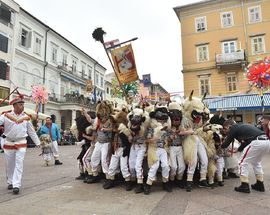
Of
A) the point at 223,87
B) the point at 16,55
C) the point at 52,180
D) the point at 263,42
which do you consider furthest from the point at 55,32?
the point at 52,180

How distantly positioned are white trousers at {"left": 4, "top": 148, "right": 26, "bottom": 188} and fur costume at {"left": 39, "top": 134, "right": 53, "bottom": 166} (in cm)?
406

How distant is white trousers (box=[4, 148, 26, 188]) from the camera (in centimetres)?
517

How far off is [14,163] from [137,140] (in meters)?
2.55

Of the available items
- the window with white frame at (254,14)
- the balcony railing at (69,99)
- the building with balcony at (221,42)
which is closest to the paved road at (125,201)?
the building with balcony at (221,42)

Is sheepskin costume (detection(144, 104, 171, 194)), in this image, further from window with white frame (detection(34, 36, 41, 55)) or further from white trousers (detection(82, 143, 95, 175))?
window with white frame (detection(34, 36, 41, 55))

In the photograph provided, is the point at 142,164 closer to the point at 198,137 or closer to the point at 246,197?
the point at 198,137

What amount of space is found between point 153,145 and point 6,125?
2967 millimetres

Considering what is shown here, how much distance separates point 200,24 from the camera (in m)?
25.7

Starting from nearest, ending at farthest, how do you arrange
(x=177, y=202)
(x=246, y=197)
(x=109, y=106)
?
(x=177, y=202) → (x=246, y=197) → (x=109, y=106)

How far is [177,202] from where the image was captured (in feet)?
14.0

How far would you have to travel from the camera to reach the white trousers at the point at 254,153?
189 inches

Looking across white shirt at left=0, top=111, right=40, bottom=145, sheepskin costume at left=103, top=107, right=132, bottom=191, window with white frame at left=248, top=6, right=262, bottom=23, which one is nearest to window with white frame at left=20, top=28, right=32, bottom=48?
window with white frame at left=248, top=6, right=262, bottom=23

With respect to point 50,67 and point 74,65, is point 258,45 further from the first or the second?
point 74,65

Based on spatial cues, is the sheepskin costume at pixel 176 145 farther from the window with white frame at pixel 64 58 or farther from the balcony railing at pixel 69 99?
the window with white frame at pixel 64 58
